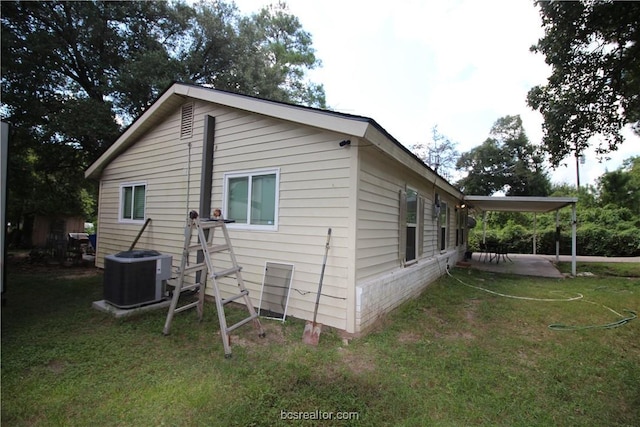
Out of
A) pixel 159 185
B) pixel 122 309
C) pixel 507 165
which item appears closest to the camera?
pixel 122 309

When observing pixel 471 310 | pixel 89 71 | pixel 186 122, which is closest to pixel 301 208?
pixel 186 122

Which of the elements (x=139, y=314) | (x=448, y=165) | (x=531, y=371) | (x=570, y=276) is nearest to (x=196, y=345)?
(x=139, y=314)

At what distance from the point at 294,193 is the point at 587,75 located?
9.41 metres

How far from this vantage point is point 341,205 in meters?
3.88

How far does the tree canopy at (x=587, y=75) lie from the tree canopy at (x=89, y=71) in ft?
35.6

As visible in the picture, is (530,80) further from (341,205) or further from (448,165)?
(448,165)

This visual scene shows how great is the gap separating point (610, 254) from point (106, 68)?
24799mm

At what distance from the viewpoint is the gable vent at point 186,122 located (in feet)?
19.4

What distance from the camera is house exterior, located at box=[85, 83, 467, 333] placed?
12.7 ft

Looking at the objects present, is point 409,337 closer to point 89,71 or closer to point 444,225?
point 444,225

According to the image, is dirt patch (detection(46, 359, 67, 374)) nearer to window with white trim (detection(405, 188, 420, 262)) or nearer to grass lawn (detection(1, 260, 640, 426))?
grass lawn (detection(1, 260, 640, 426))

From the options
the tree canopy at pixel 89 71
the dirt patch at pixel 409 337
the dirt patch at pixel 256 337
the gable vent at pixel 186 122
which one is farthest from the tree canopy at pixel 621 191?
the gable vent at pixel 186 122

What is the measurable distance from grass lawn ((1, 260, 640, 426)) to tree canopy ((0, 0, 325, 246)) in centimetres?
801

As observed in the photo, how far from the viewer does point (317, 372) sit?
294 cm
